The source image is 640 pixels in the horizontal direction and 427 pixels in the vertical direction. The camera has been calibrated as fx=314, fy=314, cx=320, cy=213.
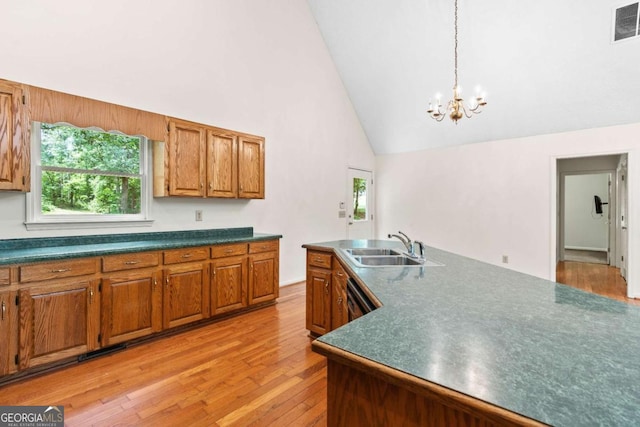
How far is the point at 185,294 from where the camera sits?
9.84ft

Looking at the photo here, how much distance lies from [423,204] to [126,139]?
4837mm

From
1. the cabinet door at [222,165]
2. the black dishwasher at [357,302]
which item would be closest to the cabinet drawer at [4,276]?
the cabinet door at [222,165]

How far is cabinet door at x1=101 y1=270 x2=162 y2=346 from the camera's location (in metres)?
2.51

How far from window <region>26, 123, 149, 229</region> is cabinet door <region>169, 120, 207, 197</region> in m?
0.36

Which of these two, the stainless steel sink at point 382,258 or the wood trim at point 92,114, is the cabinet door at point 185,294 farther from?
the stainless steel sink at point 382,258

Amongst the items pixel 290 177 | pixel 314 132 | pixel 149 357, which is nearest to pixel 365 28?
pixel 314 132

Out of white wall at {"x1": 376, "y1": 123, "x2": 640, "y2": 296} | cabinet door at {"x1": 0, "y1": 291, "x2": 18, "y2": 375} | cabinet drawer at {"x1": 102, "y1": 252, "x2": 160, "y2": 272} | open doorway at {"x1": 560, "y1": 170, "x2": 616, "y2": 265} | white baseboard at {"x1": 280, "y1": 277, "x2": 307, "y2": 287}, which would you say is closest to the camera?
cabinet door at {"x1": 0, "y1": 291, "x2": 18, "y2": 375}

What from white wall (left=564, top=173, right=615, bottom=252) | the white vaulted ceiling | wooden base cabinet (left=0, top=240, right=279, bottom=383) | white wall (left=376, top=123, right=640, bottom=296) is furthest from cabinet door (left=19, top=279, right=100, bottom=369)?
white wall (left=564, top=173, right=615, bottom=252)

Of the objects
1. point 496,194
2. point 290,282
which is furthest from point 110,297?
point 496,194

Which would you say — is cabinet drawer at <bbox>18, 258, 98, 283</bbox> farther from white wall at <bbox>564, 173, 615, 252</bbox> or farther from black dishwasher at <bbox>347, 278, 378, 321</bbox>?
white wall at <bbox>564, 173, 615, 252</bbox>

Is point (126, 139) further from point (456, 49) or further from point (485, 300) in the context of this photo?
point (456, 49)

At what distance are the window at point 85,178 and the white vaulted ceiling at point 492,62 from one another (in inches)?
142

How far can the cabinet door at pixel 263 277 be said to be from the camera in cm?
355

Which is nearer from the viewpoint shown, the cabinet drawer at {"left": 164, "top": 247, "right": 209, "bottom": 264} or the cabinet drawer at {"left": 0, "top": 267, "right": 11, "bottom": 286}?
the cabinet drawer at {"left": 0, "top": 267, "right": 11, "bottom": 286}
